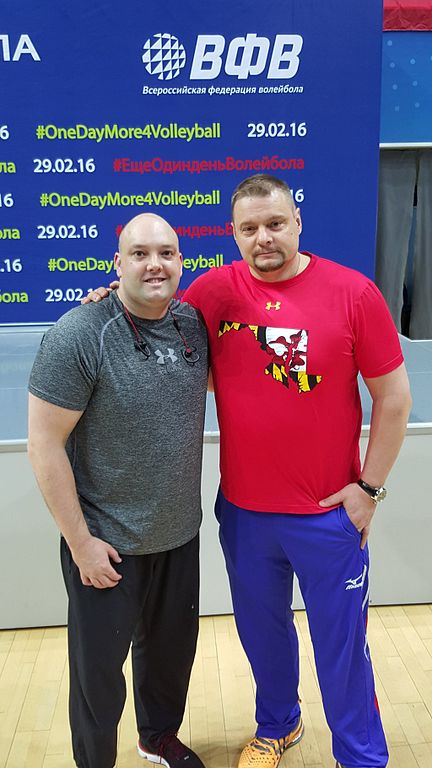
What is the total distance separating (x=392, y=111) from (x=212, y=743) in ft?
13.0

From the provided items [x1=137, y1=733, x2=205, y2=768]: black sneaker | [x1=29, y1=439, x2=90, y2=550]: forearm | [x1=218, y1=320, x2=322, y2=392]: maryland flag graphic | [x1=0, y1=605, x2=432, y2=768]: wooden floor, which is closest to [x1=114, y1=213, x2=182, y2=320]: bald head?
[x1=218, y1=320, x2=322, y2=392]: maryland flag graphic

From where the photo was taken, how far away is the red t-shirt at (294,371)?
1.62 meters

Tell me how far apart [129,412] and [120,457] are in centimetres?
11

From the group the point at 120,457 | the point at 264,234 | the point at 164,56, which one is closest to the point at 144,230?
the point at 264,234

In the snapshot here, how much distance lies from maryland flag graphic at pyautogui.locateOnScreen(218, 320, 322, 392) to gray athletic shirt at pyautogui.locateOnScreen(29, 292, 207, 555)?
0.48ft

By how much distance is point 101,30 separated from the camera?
8.86 ft

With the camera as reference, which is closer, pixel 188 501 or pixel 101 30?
pixel 188 501

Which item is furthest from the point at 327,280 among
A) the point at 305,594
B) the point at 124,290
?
the point at 305,594

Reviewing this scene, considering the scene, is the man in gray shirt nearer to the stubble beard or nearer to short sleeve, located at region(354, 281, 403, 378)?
the stubble beard

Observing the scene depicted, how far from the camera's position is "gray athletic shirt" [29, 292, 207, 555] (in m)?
1.49

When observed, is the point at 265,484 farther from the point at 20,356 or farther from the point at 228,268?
the point at 20,356

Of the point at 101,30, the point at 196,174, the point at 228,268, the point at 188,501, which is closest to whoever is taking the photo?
the point at 188,501

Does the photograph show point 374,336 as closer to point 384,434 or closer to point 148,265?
point 384,434

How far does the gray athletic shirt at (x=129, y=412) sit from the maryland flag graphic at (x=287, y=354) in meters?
0.15
